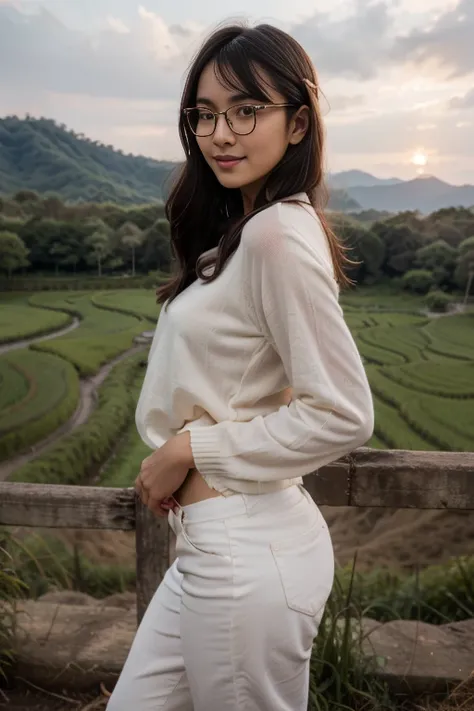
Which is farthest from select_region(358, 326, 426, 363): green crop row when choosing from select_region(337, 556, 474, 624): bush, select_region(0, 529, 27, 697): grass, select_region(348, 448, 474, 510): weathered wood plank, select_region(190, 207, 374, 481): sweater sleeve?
select_region(190, 207, 374, 481): sweater sleeve

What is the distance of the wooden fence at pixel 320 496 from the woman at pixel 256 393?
0.52 metres

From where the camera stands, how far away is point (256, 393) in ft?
2.60

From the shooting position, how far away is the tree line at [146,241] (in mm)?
2137

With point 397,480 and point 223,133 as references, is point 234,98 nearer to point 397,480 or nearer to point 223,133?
point 223,133

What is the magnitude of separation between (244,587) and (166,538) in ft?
2.33

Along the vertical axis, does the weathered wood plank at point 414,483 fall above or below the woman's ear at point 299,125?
below

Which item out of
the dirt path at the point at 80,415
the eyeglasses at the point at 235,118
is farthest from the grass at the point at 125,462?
the eyeglasses at the point at 235,118

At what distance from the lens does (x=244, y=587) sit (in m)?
0.74

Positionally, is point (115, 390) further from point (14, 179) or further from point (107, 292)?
point (14, 179)

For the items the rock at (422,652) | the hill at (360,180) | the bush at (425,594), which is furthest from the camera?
the hill at (360,180)

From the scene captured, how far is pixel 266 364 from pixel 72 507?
32.6 inches

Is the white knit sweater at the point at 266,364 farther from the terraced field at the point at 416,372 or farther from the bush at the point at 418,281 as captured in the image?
the bush at the point at 418,281

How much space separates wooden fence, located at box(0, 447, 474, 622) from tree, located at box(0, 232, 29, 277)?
36.8 inches

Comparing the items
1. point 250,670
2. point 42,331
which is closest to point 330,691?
point 250,670
